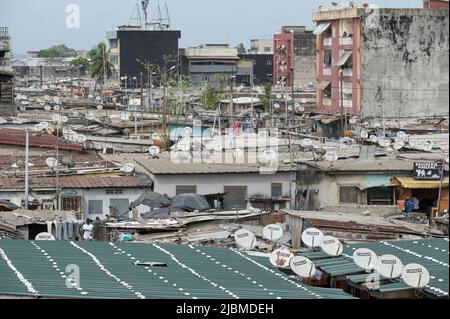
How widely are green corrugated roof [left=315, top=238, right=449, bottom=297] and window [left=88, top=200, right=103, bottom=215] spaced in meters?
4.04

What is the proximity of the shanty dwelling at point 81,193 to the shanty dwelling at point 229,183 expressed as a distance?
217mm

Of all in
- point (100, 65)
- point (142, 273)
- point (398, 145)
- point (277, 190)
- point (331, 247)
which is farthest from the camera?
point (100, 65)

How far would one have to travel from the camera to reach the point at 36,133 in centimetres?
1473

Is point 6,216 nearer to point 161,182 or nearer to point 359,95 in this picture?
point 161,182

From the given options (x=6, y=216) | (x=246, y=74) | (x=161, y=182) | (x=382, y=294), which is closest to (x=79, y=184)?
(x=161, y=182)

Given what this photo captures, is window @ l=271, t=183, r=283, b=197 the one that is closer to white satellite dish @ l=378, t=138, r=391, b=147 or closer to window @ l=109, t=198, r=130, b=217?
window @ l=109, t=198, r=130, b=217

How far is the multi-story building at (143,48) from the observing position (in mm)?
33688

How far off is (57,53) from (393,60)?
46245 millimetres

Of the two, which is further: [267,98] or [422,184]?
[267,98]

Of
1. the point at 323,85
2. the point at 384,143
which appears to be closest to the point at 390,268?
the point at 384,143

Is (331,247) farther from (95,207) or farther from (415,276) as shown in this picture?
(95,207)

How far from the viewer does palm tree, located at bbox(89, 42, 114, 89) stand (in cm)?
3234

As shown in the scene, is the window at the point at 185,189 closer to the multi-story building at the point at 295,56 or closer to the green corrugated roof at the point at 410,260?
the green corrugated roof at the point at 410,260

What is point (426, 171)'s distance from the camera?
1124cm
